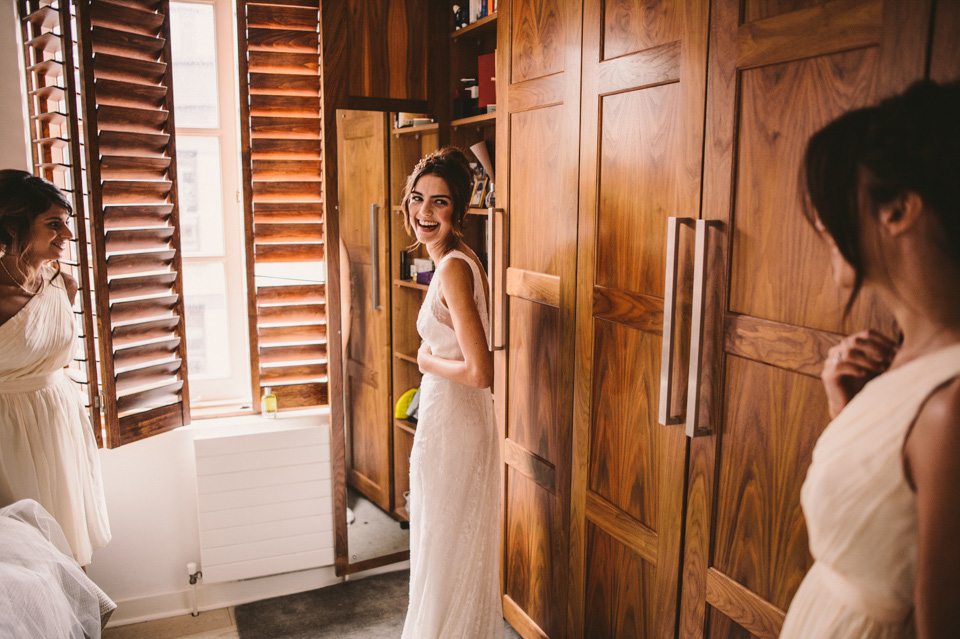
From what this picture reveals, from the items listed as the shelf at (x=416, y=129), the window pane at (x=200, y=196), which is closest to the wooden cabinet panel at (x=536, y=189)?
the shelf at (x=416, y=129)

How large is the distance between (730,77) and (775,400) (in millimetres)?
662

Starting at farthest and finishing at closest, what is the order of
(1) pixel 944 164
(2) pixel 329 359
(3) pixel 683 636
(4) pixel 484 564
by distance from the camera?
(2) pixel 329 359 → (4) pixel 484 564 → (3) pixel 683 636 → (1) pixel 944 164

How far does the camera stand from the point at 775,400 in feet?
4.36

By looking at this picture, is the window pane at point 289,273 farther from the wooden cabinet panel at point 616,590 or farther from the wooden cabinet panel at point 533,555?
the wooden cabinet panel at point 616,590

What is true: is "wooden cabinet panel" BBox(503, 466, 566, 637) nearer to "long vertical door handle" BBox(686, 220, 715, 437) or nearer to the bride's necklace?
"long vertical door handle" BBox(686, 220, 715, 437)

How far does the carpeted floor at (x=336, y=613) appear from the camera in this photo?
2.52 m

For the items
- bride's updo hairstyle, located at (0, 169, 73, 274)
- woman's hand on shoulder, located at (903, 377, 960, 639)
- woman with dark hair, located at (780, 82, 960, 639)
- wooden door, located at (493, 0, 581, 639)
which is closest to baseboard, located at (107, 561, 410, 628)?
wooden door, located at (493, 0, 581, 639)

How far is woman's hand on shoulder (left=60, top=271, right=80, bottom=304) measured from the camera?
223cm

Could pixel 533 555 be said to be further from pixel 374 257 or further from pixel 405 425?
pixel 374 257

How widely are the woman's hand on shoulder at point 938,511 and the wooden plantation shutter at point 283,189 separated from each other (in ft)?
7.35

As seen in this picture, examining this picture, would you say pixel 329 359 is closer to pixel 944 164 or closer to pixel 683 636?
pixel 683 636

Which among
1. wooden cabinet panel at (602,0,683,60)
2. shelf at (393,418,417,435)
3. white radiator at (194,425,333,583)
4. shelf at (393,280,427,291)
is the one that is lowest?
white radiator at (194,425,333,583)

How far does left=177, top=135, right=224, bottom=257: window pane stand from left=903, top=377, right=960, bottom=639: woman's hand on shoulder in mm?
2606

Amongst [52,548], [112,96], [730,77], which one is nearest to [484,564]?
[52,548]
